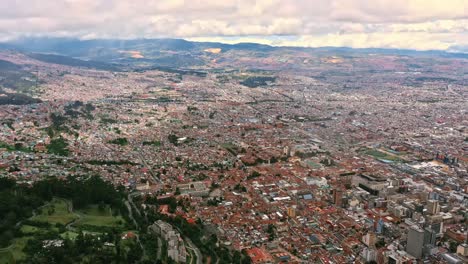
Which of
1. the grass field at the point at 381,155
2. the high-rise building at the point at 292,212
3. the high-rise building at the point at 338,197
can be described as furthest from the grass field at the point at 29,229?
the grass field at the point at 381,155

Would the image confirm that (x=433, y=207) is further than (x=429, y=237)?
Yes

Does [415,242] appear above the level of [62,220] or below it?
above

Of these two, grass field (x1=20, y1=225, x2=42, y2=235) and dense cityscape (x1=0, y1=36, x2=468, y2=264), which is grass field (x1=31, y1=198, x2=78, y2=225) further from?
grass field (x1=20, y1=225, x2=42, y2=235)

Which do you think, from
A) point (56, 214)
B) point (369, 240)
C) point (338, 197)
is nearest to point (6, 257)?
point (56, 214)

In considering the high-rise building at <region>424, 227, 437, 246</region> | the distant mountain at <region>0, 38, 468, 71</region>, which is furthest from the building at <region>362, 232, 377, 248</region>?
the distant mountain at <region>0, 38, 468, 71</region>

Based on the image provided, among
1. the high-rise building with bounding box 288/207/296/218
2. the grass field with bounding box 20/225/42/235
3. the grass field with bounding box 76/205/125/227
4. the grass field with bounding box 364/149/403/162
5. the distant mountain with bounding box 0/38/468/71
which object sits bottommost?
the grass field with bounding box 76/205/125/227

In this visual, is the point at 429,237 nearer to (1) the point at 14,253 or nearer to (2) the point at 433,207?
(2) the point at 433,207

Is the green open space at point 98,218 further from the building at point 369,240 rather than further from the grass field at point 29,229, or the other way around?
the building at point 369,240
